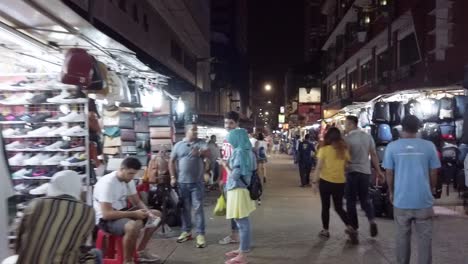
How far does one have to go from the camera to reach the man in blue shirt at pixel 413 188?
585 cm

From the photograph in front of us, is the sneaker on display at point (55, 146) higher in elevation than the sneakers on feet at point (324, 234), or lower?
higher

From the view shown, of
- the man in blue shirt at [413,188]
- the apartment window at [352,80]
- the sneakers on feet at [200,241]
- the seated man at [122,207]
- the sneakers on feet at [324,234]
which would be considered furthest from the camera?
the apartment window at [352,80]

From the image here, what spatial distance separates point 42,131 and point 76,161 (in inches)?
25.8

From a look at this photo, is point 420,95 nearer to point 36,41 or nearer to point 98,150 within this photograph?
point 98,150

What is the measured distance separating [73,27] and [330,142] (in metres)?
4.31

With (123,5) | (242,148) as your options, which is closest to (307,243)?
(242,148)

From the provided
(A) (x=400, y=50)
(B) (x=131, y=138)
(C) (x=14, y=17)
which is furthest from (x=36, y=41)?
(A) (x=400, y=50)

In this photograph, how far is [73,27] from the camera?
22.2 ft

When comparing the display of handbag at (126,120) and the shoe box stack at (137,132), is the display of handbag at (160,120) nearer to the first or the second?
the shoe box stack at (137,132)

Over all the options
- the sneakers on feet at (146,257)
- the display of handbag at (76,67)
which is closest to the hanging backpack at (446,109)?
the sneakers on feet at (146,257)

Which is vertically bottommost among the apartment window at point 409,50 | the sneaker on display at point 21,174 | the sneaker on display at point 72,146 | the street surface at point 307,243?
the street surface at point 307,243

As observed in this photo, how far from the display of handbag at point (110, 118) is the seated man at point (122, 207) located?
3.55 m

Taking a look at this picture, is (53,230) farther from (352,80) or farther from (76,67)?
(352,80)

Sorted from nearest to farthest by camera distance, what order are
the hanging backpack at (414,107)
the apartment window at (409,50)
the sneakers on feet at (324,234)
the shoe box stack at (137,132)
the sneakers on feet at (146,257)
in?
the sneakers on feet at (146,257)
the sneakers on feet at (324,234)
the shoe box stack at (137,132)
the hanging backpack at (414,107)
the apartment window at (409,50)
